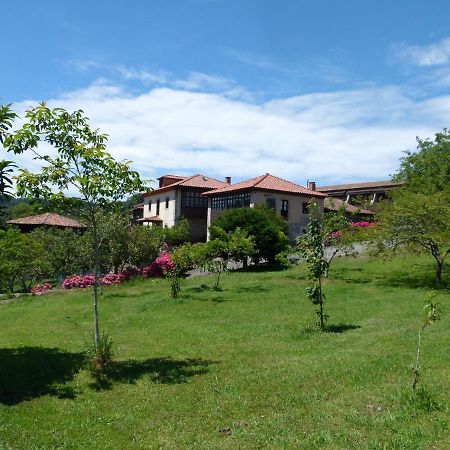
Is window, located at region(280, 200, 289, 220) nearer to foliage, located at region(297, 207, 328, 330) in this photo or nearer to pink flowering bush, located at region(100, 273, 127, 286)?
pink flowering bush, located at region(100, 273, 127, 286)

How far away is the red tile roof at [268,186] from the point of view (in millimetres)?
48000

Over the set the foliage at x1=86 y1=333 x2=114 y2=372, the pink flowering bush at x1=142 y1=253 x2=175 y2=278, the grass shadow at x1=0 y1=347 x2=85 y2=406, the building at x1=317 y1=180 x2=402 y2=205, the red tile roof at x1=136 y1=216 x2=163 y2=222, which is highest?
the building at x1=317 y1=180 x2=402 y2=205

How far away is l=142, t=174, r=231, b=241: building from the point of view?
56.4 metres

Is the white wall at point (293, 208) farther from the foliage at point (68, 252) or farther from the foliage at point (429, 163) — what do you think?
the foliage at point (68, 252)

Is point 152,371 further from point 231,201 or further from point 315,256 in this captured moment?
point 231,201

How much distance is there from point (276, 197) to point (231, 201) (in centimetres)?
493

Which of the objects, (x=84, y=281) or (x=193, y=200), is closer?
(x=84, y=281)

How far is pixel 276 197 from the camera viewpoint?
48.8 m

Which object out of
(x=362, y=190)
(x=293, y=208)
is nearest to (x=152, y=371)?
(x=293, y=208)

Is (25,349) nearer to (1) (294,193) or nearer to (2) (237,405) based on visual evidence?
(2) (237,405)

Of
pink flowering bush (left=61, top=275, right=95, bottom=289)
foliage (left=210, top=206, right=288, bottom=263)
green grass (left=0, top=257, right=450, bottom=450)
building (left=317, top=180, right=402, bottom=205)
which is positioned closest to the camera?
green grass (left=0, top=257, right=450, bottom=450)

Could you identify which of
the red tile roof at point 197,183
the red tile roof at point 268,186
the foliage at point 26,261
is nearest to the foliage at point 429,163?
the red tile roof at point 268,186

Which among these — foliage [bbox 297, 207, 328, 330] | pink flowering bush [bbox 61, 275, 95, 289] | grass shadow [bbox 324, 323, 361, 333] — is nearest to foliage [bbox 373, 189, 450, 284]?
grass shadow [bbox 324, 323, 361, 333]

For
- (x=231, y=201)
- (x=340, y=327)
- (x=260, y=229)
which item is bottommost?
(x=340, y=327)
